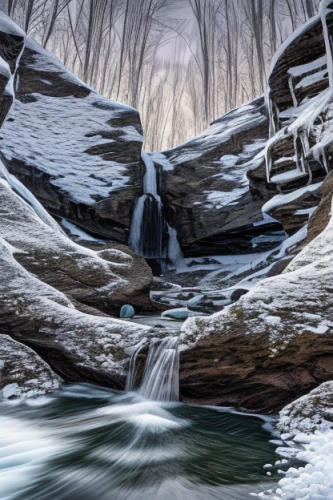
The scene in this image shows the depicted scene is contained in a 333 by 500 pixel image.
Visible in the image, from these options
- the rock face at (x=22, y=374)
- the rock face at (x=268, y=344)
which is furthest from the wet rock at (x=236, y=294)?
the rock face at (x=22, y=374)

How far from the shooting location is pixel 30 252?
27.8 ft

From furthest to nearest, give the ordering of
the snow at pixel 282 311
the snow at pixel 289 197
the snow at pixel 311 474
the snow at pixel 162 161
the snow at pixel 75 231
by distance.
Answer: the snow at pixel 162 161
the snow at pixel 75 231
the snow at pixel 289 197
the snow at pixel 282 311
the snow at pixel 311 474

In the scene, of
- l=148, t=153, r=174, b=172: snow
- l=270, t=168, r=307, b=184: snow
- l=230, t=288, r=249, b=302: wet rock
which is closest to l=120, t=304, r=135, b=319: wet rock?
l=230, t=288, r=249, b=302: wet rock

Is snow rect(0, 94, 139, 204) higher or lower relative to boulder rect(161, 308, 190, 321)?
higher

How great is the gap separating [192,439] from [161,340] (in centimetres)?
150

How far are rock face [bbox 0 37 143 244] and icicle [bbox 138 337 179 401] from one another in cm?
1424

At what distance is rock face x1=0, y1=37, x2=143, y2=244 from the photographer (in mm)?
18125

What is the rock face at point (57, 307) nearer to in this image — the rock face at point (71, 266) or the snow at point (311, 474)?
the rock face at point (71, 266)

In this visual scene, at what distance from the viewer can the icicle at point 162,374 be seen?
4117 millimetres

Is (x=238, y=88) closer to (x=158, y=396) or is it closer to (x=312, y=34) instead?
(x=312, y=34)

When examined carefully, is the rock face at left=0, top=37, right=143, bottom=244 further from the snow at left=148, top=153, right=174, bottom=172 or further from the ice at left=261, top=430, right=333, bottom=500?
the ice at left=261, top=430, right=333, bottom=500

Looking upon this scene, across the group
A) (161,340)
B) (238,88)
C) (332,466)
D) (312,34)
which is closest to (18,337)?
(161,340)

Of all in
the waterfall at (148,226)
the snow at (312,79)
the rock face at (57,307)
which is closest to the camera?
the rock face at (57,307)

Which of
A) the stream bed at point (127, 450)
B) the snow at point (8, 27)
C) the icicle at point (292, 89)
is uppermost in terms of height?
the snow at point (8, 27)
